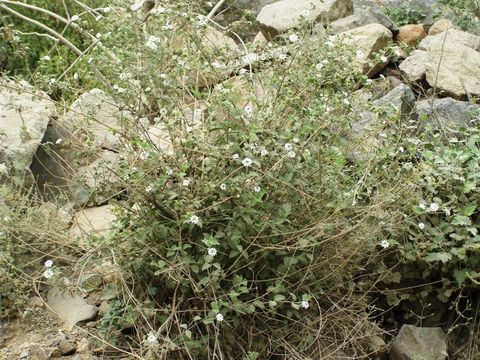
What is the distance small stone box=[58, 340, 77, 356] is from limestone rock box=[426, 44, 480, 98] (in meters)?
3.14

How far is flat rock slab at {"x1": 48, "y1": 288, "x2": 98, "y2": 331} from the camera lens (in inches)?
159

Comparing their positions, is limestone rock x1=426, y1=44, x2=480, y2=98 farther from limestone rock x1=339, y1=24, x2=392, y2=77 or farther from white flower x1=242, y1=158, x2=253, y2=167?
white flower x1=242, y1=158, x2=253, y2=167

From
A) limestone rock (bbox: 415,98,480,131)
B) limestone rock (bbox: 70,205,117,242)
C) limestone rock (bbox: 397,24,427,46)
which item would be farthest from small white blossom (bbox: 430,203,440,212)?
limestone rock (bbox: 397,24,427,46)

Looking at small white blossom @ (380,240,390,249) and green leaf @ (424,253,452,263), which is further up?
small white blossom @ (380,240,390,249)

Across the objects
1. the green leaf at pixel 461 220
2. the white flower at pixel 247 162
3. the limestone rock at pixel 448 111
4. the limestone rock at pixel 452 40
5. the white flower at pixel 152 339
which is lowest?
the limestone rock at pixel 452 40

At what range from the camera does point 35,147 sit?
4906 mm

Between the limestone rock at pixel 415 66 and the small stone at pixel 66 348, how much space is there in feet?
10.8

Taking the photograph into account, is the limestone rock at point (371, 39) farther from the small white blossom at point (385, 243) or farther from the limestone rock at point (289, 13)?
the small white blossom at point (385, 243)

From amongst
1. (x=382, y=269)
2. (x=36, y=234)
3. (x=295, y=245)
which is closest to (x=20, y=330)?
(x=36, y=234)

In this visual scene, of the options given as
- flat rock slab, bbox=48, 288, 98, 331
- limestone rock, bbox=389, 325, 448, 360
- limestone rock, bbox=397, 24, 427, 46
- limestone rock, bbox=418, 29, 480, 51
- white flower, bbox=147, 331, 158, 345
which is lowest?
limestone rock, bbox=389, 325, 448, 360

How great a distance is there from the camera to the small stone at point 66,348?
387 cm

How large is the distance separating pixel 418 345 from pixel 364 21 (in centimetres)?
324

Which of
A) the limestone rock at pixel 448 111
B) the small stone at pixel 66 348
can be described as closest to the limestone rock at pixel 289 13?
the limestone rock at pixel 448 111

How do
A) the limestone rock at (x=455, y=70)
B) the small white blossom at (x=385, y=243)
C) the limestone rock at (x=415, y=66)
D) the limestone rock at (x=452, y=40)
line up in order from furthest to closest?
the limestone rock at (x=452, y=40) < the limestone rock at (x=415, y=66) < the limestone rock at (x=455, y=70) < the small white blossom at (x=385, y=243)
